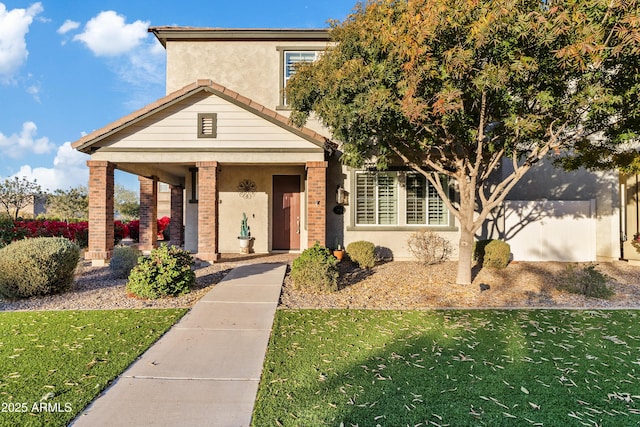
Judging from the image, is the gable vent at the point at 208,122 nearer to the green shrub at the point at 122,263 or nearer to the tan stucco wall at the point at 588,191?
the green shrub at the point at 122,263

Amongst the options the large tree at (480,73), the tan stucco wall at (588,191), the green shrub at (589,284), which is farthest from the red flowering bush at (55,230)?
the tan stucco wall at (588,191)

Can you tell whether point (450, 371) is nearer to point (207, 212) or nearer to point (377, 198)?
point (377, 198)

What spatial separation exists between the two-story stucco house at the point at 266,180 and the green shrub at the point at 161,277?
284 cm

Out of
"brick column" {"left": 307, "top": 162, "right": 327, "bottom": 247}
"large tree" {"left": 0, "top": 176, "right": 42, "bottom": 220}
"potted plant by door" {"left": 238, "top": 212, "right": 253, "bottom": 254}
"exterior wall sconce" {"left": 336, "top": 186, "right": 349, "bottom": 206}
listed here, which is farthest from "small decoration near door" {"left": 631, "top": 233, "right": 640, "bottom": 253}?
"large tree" {"left": 0, "top": 176, "right": 42, "bottom": 220}

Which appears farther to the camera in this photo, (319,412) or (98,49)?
(98,49)

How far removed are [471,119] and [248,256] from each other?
307 inches

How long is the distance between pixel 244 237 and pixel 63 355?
8.21 meters

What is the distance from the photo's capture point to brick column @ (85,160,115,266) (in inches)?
395

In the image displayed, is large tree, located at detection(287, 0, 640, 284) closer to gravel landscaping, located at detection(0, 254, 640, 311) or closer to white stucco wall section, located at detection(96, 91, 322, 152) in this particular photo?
gravel landscaping, located at detection(0, 254, 640, 311)

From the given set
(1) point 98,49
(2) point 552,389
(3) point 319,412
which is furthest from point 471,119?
(1) point 98,49

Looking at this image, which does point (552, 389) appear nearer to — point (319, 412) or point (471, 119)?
point (319, 412)

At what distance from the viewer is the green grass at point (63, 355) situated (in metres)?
3.10

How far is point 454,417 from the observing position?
300cm

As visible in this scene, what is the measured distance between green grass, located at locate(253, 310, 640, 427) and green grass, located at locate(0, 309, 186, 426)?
1655 millimetres
